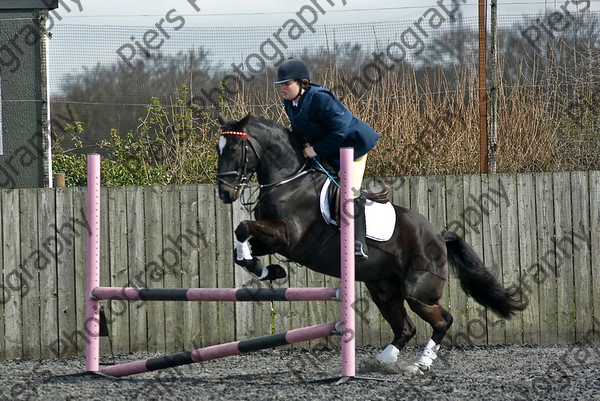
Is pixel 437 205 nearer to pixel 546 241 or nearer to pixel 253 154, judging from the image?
pixel 546 241

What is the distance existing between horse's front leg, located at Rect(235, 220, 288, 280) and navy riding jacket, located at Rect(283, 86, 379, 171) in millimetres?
613

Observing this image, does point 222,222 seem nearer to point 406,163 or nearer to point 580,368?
point 406,163

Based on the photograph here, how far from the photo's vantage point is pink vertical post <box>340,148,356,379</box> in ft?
15.5

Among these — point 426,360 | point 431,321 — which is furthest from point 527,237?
point 426,360

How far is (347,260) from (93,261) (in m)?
1.70

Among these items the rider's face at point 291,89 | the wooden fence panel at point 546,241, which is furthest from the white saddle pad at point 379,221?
the wooden fence panel at point 546,241

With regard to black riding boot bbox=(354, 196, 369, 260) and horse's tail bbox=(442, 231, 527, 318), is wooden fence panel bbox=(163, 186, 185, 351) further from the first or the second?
horse's tail bbox=(442, 231, 527, 318)

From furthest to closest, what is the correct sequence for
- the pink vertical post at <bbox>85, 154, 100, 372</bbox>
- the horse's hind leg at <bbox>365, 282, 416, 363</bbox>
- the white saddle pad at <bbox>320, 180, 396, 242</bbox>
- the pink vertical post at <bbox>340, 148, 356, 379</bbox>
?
the horse's hind leg at <bbox>365, 282, 416, 363</bbox>, the white saddle pad at <bbox>320, 180, 396, 242</bbox>, the pink vertical post at <bbox>85, 154, 100, 372</bbox>, the pink vertical post at <bbox>340, 148, 356, 379</bbox>

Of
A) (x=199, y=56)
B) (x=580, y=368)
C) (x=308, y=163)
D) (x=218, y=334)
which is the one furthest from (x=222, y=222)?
(x=580, y=368)

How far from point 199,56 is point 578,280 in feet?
14.8

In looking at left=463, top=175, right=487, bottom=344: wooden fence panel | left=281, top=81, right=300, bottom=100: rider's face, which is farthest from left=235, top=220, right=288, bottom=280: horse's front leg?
left=463, top=175, right=487, bottom=344: wooden fence panel

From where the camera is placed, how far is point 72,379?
17.1 ft

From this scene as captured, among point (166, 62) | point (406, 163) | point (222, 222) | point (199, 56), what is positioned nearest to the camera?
point (222, 222)

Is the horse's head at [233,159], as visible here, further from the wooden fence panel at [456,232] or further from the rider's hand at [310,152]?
the wooden fence panel at [456,232]
